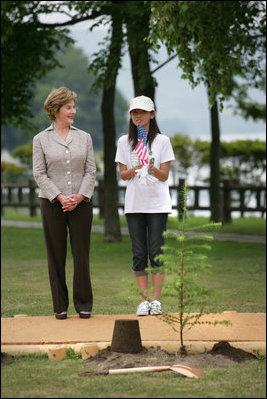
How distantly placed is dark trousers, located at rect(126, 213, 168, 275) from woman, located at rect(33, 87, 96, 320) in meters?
0.36

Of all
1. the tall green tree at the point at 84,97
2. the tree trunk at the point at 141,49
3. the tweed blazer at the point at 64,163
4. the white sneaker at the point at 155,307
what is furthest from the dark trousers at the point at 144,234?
the tall green tree at the point at 84,97

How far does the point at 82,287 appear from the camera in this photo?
6688 millimetres

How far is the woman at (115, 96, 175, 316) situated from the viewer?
17.4 ft

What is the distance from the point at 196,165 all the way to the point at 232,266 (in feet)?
73.4

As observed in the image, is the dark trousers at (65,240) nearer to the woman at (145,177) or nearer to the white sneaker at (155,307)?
the woman at (145,177)

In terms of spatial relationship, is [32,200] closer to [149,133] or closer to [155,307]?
[155,307]

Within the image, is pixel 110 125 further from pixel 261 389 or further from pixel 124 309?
pixel 261 389

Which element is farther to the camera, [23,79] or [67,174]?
[23,79]

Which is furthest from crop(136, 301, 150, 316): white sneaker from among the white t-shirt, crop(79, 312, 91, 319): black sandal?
the white t-shirt

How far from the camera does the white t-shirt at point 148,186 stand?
215 inches

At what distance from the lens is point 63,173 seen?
5840 millimetres

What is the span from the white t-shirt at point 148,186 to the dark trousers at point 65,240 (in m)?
0.48

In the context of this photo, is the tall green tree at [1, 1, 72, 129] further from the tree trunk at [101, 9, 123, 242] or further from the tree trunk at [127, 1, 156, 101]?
the tree trunk at [127, 1, 156, 101]

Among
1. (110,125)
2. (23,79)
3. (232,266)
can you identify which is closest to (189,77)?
(232,266)
